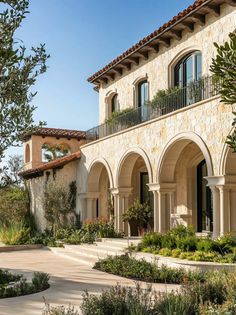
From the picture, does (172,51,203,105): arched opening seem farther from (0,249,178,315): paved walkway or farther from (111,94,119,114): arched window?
(0,249,178,315): paved walkway

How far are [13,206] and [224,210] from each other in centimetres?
1559

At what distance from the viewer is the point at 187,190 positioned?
20.8m

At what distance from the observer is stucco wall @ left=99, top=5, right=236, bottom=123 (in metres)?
17.9

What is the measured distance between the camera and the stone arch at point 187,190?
19.3 metres

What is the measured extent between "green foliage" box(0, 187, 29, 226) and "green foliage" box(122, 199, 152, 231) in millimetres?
7687

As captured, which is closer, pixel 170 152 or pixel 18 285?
pixel 18 285

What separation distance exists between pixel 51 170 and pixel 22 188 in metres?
4.20

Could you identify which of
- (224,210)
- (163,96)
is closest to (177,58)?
(163,96)

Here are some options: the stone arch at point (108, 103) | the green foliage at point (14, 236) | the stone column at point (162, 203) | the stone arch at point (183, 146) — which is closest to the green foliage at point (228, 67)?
the stone arch at point (183, 146)

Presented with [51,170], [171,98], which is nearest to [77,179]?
[51,170]

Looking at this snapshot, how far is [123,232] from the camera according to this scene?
22672mm

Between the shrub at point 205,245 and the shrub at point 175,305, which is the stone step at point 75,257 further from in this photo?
the shrub at point 175,305

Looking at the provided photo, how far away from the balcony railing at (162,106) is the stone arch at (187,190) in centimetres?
177

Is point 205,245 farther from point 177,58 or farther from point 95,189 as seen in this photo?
point 95,189
